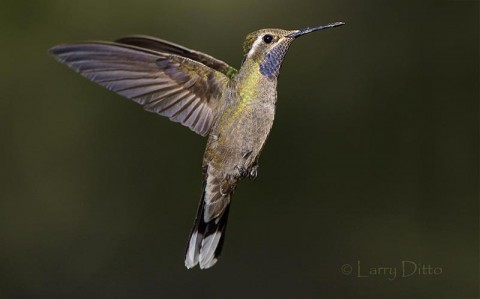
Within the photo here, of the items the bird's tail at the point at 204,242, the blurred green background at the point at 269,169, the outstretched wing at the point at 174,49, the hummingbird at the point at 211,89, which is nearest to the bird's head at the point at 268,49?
the hummingbird at the point at 211,89

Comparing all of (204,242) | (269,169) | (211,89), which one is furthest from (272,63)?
(269,169)

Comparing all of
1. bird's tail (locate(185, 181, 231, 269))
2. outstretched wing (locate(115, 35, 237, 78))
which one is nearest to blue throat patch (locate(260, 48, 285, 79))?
outstretched wing (locate(115, 35, 237, 78))

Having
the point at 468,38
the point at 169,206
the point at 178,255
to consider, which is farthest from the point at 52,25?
the point at 468,38

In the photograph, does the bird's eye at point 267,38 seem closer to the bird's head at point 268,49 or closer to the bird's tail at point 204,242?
the bird's head at point 268,49

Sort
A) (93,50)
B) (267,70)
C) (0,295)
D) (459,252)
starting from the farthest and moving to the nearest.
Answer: (459,252) < (0,295) < (267,70) < (93,50)

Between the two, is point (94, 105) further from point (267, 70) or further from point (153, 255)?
point (267, 70)

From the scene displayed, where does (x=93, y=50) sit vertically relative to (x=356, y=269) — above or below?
above
